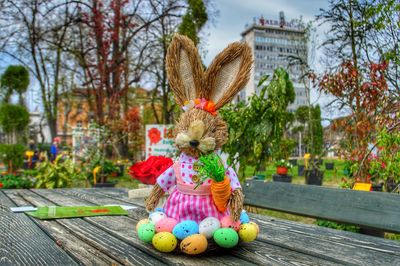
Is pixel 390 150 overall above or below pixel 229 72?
below

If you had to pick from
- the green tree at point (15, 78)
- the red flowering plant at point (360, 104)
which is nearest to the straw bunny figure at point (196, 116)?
the red flowering plant at point (360, 104)

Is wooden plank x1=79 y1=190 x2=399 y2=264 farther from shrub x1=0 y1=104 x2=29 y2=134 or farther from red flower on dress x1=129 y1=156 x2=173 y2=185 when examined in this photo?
shrub x1=0 y1=104 x2=29 y2=134

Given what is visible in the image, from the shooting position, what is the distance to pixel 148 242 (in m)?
1.63

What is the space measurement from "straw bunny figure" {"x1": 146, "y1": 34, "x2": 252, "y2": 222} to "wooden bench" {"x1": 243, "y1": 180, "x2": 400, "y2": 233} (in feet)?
3.37

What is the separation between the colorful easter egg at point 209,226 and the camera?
1.49m

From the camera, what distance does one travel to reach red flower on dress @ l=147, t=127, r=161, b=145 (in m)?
9.60

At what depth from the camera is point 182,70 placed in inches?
69.2

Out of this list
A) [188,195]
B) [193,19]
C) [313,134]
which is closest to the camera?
[188,195]

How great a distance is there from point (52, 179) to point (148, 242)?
4237 millimetres

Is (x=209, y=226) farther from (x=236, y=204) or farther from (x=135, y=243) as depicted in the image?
(x=135, y=243)

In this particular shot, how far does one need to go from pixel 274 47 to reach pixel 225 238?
26204 mm

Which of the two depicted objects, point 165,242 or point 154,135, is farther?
Answer: point 154,135

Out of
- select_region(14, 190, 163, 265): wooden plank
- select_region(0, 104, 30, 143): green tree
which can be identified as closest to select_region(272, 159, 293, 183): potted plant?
select_region(0, 104, 30, 143): green tree

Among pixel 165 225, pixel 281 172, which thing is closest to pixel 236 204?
pixel 165 225
